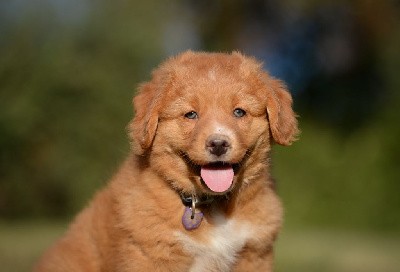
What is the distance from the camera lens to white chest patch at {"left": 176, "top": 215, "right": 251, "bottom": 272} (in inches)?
218

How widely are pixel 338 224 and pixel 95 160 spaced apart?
15.0 feet

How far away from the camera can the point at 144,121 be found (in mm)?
5648

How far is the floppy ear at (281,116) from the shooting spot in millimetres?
5770

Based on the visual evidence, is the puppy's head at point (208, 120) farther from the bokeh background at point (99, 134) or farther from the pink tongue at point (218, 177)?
the bokeh background at point (99, 134)

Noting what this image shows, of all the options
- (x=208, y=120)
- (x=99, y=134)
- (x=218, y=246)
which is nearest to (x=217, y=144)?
(x=208, y=120)

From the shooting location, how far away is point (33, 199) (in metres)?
15.7

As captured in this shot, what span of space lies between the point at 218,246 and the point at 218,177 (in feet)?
1.53

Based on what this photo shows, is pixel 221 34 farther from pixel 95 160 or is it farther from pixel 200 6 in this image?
pixel 95 160

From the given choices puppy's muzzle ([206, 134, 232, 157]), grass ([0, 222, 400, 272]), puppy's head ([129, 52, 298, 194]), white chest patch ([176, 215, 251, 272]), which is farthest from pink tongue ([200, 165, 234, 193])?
grass ([0, 222, 400, 272])

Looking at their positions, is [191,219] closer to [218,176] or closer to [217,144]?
[218,176]

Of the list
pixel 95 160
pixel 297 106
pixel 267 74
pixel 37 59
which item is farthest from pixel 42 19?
pixel 267 74

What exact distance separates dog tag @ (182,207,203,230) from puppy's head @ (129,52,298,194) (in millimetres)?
166

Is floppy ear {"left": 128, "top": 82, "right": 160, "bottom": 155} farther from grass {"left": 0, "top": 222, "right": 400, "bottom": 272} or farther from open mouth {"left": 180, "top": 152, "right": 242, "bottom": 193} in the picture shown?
grass {"left": 0, "top": 222, "right": 400, "bottom": 272}

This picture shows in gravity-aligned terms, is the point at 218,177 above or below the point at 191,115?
below
